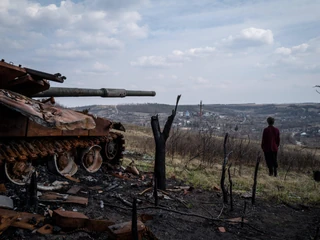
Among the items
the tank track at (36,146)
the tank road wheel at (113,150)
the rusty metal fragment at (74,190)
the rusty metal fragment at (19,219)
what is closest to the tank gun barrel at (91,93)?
the tank track at (36,146)

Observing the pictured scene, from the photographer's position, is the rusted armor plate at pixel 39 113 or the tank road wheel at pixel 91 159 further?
the tank road wheel at pixel 91 159

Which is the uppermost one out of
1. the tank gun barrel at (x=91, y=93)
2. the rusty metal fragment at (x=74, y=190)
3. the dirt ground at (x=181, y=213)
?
the tank gun barrel at (x=91, y=93)

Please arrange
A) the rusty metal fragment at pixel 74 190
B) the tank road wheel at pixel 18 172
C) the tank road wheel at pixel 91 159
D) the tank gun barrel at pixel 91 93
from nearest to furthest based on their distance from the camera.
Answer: the tank road wheel at pixel 18 172 → the rusty metal fragment at pixel 74 190 → the tank gun barrel at pixel 91 93 → the tank road wheel at pixel 91 159

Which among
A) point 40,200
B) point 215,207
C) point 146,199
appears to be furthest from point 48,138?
point 215,207

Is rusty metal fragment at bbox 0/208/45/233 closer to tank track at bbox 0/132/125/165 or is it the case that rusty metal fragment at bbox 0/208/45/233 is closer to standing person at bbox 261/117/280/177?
tank track at bbox 0/132/125/165

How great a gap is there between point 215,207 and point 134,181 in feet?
6.40

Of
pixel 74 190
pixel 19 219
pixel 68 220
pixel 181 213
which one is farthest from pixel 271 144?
pixel 19 219

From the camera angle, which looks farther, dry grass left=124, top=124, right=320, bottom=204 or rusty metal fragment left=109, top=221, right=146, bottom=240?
dry grass left=124, top=124, right=320, bottom=204

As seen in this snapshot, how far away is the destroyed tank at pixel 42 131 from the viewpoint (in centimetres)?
402

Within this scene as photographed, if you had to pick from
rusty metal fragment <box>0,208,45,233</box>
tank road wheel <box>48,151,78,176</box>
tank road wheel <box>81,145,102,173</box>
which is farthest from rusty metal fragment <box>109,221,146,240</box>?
tank road wheel <box>81,145,102,173</box>

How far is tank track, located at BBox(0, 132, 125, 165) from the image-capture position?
181 inches

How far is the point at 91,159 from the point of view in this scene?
7219mm

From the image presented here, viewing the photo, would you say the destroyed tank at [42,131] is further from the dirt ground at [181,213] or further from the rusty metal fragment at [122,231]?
the rusty metal fragment at [122,231]

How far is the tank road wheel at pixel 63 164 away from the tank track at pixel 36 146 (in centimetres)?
33
